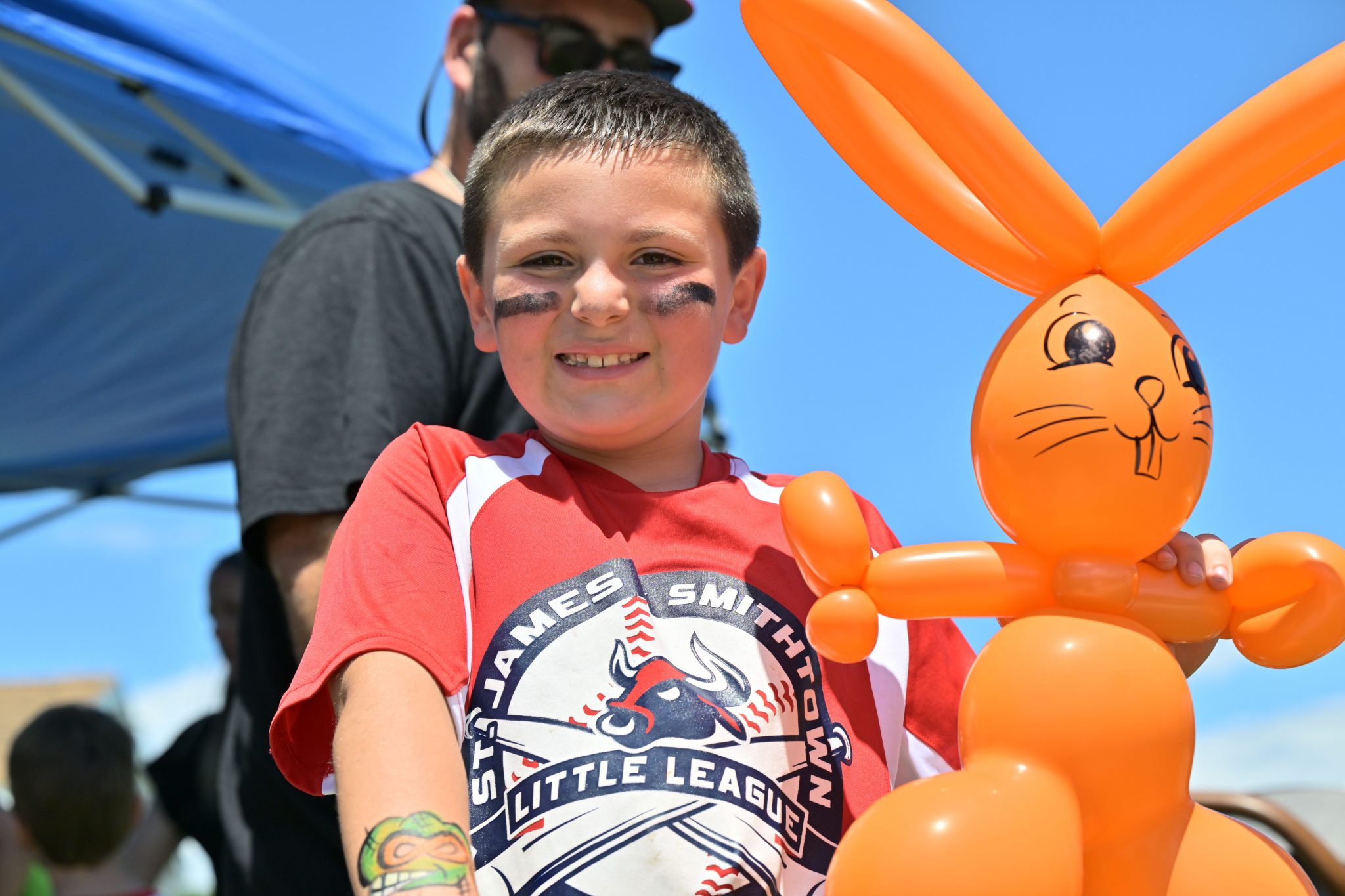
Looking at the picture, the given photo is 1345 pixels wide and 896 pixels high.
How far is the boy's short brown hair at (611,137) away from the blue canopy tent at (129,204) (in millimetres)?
1949

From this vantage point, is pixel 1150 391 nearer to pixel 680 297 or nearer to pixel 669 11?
pixel 680 297

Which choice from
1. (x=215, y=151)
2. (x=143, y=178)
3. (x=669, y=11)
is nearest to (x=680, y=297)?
(x=669, y=11)

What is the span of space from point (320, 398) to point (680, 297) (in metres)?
0.58

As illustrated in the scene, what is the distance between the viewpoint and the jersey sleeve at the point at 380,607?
1.05 m

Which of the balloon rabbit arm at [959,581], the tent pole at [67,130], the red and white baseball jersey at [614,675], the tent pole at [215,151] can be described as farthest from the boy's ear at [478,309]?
the tent pole at [67,130]

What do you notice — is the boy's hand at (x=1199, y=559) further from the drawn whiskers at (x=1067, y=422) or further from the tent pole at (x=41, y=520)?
the tent pole at (x=41, y=520)

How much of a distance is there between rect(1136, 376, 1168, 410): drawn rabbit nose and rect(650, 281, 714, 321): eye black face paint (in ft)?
1.35

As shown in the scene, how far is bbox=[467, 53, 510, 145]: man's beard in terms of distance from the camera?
195cm

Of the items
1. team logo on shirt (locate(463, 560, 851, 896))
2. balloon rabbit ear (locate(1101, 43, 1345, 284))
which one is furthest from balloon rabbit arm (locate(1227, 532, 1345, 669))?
team logo on shirt (locate(463, 560, 851, 896))

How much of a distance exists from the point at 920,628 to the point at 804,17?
22.9 inches

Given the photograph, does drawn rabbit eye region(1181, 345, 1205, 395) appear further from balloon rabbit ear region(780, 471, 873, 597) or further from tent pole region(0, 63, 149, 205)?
tent pole region(0, 63, 149, 205)

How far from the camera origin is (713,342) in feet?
4.21

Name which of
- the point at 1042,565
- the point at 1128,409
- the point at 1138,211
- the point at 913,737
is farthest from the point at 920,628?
the point at 1138,211

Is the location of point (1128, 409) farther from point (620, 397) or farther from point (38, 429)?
point (38, 429)
